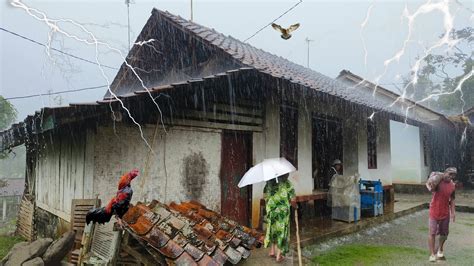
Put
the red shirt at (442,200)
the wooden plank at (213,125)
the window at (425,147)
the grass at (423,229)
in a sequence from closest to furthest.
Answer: the red shirt at (442,200)
the wooden plank at (213,125)
the grass at (423,229)
the window at (425,147)

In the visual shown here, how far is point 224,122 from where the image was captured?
22.8 feet

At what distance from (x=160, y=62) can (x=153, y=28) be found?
3.62 ft

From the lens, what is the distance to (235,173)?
23.9 feet

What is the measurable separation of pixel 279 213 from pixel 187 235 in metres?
1.68

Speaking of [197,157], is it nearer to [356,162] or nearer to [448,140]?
[356,162]

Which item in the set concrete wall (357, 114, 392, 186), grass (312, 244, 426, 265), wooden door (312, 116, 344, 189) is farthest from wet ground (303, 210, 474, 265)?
wooden door (312, 116, 344, 189)

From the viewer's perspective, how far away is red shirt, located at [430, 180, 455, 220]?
5820mm

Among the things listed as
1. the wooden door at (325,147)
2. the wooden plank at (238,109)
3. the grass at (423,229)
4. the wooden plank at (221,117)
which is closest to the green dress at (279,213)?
the wooden plank at (221,117)

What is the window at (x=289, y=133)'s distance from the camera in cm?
839

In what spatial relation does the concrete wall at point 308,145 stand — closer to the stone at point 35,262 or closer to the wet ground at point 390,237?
the wet ground at point 390,237

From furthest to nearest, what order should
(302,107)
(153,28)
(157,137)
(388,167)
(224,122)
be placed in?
1. (388,167)
2. (153,28)
3. (302,107)
4. (224,122)
5. (157,137)

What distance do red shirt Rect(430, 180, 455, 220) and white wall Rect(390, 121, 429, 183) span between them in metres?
12.5

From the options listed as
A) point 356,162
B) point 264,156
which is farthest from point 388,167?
point 264,156

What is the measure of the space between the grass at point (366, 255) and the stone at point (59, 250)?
4178 millimetres
